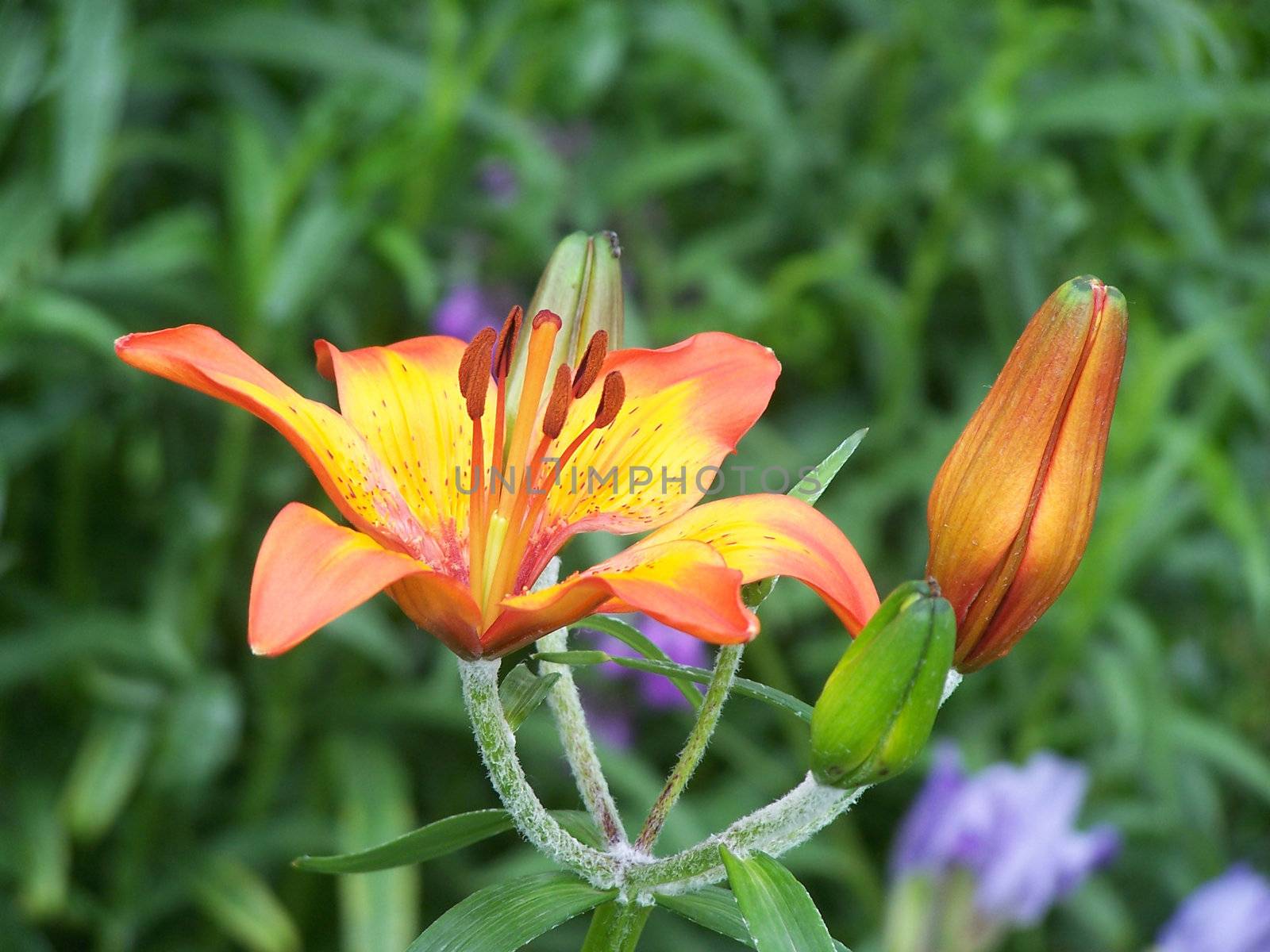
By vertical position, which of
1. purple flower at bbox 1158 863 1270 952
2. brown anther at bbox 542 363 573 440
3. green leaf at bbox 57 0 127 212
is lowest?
purple flower at bbox 1158 863 1270 952

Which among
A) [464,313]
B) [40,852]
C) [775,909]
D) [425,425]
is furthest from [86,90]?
[775,909]

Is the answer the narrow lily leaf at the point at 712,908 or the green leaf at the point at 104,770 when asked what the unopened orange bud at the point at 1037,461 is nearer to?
the narrow lily leaf at the point at 712,908

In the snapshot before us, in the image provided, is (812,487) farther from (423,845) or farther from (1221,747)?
(1221,747)

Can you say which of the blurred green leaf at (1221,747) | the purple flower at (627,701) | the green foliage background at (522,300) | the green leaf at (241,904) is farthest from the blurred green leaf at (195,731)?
the blurred green leaf at (1221,747)

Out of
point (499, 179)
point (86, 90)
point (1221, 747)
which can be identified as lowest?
point (1221, 747)

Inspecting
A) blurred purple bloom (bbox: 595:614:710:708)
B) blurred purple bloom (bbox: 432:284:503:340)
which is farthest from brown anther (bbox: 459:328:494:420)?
blurred purple bloom (bbox: 432:284:503:340)

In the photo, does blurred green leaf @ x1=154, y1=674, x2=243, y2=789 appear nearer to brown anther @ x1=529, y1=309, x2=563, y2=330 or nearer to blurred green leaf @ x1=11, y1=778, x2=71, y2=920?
blurred green leaf @ x1=11, y1=778, x2=71, y2=920

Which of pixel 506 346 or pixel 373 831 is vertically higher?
pixel 506 346
